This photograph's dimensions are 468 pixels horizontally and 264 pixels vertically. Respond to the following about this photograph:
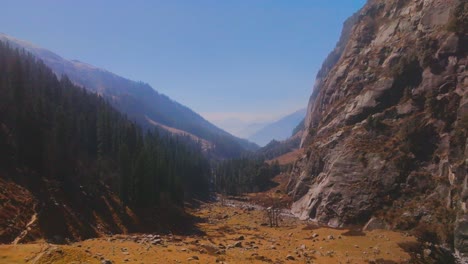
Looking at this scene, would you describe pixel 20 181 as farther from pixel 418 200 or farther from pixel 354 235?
pixel 418 200

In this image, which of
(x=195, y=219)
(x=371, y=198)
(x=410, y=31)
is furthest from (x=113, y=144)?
(x=410, y=31)

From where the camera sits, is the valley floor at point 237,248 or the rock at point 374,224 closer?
the valley floor at point 237,248

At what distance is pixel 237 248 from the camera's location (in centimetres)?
5872

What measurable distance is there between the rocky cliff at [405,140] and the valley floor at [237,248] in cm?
910

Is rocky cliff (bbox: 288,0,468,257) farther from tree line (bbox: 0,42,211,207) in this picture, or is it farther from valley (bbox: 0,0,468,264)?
tree line (bbox: 0,42,211,207)

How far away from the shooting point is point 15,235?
161ft

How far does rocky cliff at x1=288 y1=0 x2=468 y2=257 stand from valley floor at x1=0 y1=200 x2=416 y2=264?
9.10 meters

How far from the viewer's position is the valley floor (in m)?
33.7

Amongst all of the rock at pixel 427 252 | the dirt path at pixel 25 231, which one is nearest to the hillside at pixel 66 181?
the dirt path at pixel 25 231

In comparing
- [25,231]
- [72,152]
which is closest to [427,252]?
[25,231]

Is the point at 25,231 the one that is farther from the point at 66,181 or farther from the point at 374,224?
the point at 374,224

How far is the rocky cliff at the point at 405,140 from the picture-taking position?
2896 inches

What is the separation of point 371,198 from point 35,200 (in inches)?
3020

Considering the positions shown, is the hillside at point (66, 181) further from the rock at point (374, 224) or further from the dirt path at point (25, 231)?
the rock at point (374, 224)
